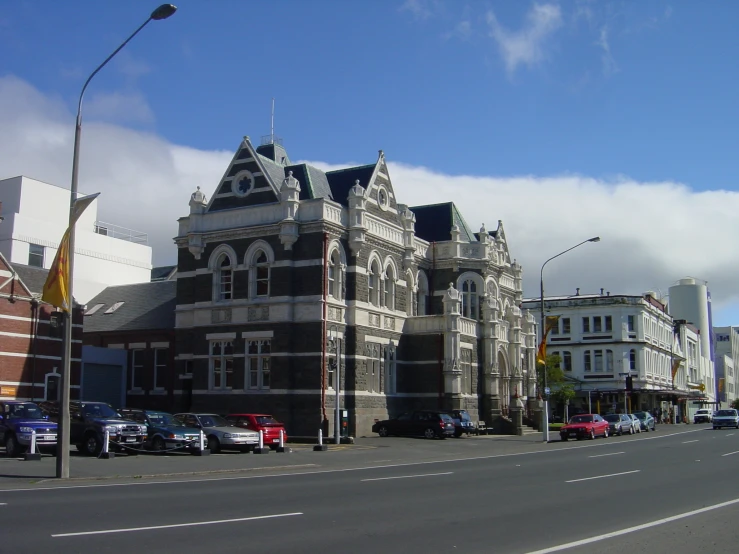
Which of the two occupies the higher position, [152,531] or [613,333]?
[613,333]

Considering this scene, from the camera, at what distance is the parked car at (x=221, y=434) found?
28.7 m

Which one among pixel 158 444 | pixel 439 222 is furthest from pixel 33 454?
pixel 439 222

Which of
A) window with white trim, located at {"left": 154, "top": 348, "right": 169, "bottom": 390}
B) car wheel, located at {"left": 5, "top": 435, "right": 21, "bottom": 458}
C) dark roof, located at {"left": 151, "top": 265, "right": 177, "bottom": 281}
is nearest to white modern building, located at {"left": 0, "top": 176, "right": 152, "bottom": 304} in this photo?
dark roof, located at {"left": 151, "top": 265, "right": 177, "bottom": 281}

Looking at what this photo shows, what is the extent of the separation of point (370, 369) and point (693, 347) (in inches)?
3148

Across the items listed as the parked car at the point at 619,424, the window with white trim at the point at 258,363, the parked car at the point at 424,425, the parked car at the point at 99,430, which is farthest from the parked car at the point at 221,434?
the parked car at the point at 619,424

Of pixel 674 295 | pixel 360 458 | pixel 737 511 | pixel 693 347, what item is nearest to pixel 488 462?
pixel 360 458

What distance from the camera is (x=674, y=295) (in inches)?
4806

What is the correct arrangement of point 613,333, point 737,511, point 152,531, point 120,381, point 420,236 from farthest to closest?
point 613,333
point 420,236
point 120,381
point 737,511
point 152,531

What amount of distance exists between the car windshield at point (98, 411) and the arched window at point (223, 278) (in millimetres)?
13543

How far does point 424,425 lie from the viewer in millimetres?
38438

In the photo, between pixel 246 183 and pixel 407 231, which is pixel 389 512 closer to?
pixel 246 183

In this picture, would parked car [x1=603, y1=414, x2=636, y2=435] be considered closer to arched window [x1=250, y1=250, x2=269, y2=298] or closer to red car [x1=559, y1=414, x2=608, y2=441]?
red car [x1=559, y1=414, x2=608, y2=441]

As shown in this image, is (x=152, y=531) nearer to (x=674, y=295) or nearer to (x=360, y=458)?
(x=360, y=458)

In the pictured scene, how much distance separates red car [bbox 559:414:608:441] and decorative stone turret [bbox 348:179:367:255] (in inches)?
553
